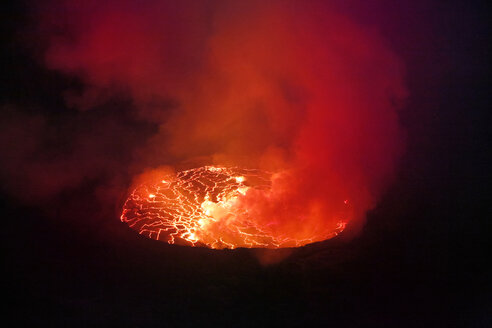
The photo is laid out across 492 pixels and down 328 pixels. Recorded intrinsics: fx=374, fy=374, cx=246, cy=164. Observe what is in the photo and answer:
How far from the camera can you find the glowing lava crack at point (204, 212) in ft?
16.3

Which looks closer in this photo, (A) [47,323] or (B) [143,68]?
(A) [47,323]

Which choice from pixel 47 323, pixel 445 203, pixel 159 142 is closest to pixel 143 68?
pixel 159 142

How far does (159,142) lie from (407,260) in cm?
503

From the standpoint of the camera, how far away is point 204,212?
18.1 feet

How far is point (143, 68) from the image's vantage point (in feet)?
28.2

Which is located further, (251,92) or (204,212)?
(251,92)

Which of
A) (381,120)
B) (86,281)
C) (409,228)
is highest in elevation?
(381,120)

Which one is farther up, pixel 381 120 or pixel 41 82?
pixel 41 82

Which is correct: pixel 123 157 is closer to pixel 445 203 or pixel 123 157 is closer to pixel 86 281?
pixel 86 281

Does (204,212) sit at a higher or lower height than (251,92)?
lower

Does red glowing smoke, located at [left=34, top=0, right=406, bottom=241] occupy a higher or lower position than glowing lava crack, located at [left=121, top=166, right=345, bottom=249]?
higher

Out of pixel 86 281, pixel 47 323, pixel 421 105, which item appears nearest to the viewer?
pixel 47 323

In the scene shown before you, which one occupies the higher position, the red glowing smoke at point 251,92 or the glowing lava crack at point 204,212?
the red glowing smoke at point 251,92

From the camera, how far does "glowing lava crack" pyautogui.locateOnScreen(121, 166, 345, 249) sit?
16.3 feet
